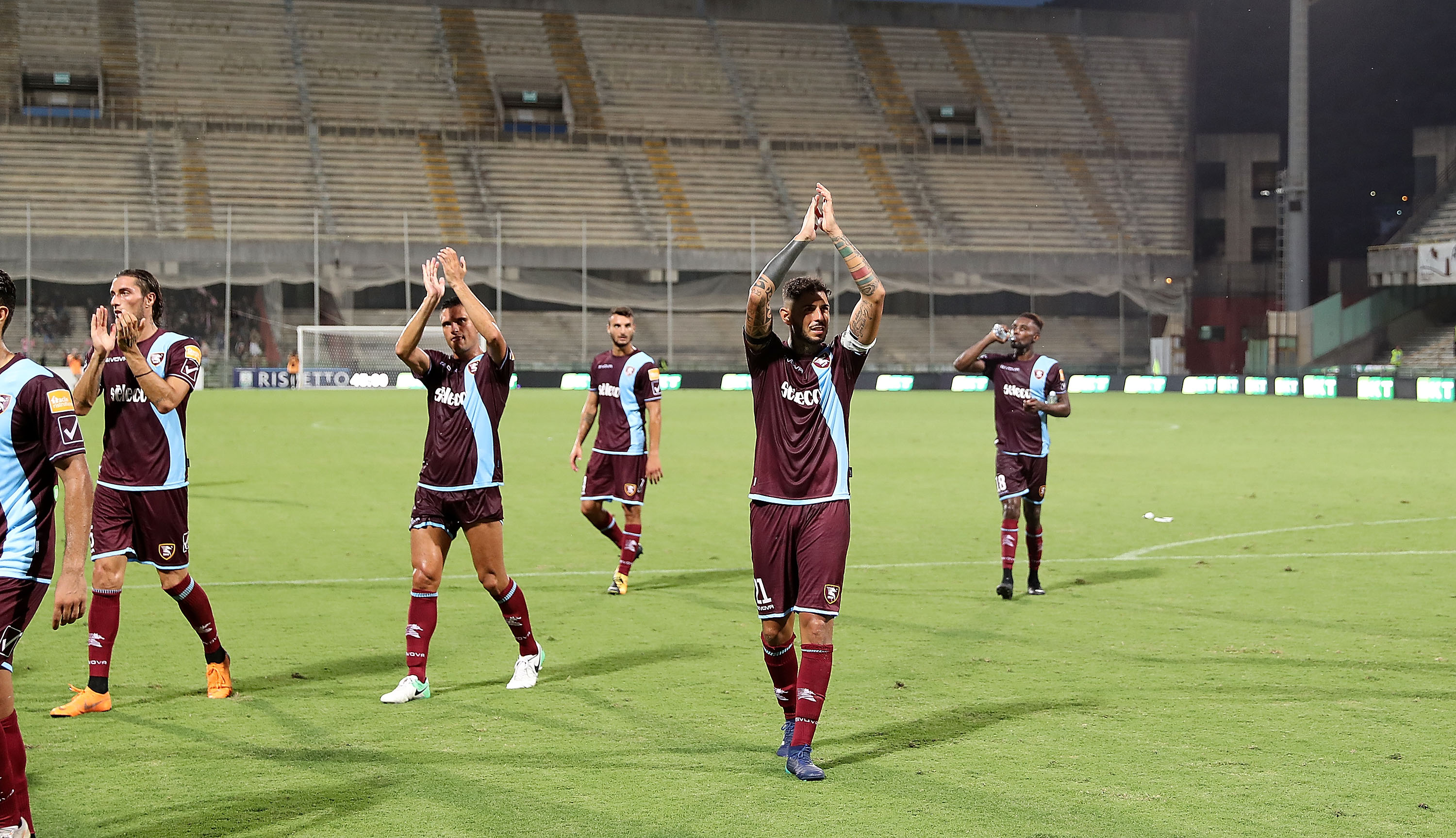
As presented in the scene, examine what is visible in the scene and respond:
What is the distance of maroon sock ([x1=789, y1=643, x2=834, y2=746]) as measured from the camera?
6789 mm

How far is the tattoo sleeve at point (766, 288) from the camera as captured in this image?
6691 mm

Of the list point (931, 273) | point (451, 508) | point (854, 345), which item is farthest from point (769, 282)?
point (931, 273)

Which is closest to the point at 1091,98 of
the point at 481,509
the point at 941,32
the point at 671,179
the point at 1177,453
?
the point at 941,32

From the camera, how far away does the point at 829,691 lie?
8625 millimetres

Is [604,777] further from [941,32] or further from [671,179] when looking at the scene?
[941,32]

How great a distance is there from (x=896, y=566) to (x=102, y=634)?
7.63 meters

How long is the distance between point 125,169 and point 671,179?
2212 centimetres

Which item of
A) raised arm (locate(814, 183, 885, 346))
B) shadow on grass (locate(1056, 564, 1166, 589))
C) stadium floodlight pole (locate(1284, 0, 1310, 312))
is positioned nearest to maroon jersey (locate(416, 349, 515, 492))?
raised arm (locate(814, 183, 885, 346))

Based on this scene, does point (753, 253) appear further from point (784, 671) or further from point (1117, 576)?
point (784, 671)

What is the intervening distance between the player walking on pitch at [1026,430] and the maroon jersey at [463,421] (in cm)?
495

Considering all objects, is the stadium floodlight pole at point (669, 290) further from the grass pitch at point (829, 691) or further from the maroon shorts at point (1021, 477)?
the maroon shorts at point (1021, 477)

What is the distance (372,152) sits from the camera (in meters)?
62.0

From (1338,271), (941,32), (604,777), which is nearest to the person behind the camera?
(604,777)

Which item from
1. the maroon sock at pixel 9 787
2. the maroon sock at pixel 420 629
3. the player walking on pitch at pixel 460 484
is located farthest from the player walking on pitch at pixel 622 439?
the maroon sock at pixel 9 787
